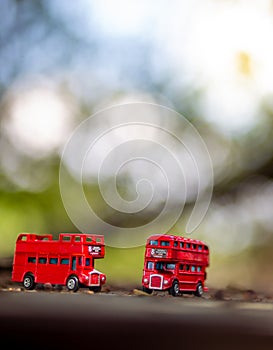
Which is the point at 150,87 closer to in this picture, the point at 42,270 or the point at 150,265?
the point at 150,265

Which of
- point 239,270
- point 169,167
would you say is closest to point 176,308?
point 239,270

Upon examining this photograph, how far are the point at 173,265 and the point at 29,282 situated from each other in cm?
71

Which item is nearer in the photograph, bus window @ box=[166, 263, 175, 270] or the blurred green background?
bus window @ box=[166, 263, 175, 270]

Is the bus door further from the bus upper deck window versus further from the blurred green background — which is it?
the bus upper deck window

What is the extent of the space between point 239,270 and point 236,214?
0.30 meters

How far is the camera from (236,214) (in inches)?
123

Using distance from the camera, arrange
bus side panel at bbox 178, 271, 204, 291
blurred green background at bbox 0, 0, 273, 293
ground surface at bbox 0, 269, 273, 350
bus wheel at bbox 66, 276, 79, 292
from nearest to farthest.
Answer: ground surface at bbox 0, 269, 273, 350, bus wheel at bbox 66, 276, 79, 292, bus side panel at bbox 178, 271, 204, 291, blurred green background at bbox 0, 0, 273, 293

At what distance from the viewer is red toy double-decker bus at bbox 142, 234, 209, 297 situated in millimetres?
2768

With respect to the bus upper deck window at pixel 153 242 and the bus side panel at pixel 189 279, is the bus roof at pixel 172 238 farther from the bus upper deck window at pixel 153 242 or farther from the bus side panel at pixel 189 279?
the bus side panel at pixel 189 279

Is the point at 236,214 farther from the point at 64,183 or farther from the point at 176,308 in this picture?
the point at 64,183

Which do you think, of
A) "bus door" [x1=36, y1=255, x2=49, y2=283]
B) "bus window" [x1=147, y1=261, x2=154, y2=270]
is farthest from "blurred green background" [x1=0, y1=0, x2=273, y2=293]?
"bus window" [x1=147, y1=261, x2=154, y2=270]

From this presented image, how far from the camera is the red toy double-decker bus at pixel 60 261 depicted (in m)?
2.70

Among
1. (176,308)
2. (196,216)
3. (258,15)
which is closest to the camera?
(176,308)

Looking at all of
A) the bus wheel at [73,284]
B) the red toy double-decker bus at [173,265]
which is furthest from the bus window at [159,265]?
the bus wheel at [73,284]
